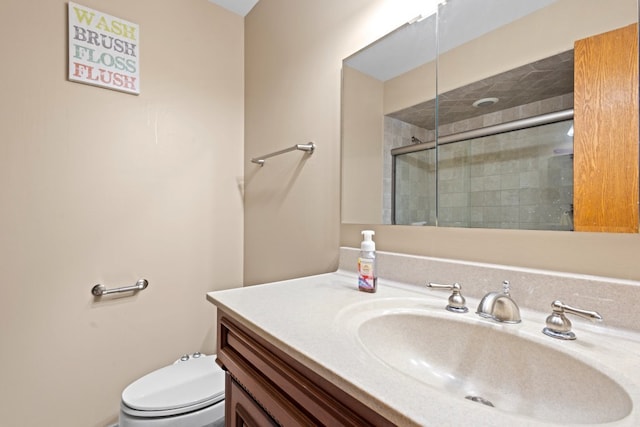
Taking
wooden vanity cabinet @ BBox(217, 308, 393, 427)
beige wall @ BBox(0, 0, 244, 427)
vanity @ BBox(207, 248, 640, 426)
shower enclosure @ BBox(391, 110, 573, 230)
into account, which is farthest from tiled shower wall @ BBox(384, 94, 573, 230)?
beige wall @ BBox(0, 0, 244, 427)

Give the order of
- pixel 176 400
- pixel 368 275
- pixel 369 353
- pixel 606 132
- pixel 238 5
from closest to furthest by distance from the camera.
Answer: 1. pixel 369 353
2. pixel 606 132
3. pixel 368 275
4. pixel 176 400
5. pixel 238 5

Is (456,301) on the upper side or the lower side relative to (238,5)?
lower

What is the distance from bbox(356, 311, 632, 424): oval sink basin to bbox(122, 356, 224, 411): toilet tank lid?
86 cm

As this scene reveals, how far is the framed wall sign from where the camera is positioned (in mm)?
1293

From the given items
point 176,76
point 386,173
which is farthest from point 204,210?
point 386,173

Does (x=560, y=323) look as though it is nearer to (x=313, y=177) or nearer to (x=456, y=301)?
(x=456, y=301)

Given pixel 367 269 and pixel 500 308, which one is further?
pixel 367 269

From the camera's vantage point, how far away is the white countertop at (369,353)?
1.11ft

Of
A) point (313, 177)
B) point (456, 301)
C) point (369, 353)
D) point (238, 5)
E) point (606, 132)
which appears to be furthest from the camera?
point (238, 5)

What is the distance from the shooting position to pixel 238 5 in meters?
1.72

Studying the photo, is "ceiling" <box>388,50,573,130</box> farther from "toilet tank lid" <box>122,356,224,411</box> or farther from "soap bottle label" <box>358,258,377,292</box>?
"toilet tank lid" <box>122,356,224,411</box>

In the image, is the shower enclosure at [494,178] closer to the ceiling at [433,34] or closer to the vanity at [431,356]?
the vanity at [431,356]

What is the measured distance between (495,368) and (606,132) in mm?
526

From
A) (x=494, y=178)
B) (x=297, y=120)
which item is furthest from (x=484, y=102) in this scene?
(x=297, y=120)
